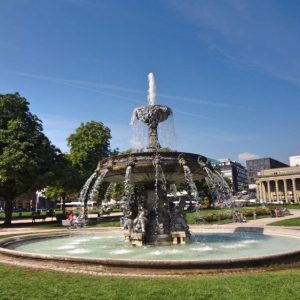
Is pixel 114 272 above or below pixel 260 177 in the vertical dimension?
below

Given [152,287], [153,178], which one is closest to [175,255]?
[153,178]

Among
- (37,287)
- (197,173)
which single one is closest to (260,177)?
(197,173)

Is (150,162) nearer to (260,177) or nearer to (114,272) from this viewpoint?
(114,272)

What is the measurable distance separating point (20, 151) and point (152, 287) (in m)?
27.8

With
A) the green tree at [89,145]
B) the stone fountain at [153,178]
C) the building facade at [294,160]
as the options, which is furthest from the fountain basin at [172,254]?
the building facade at [294,160]

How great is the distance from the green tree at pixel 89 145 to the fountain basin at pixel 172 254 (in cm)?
2869

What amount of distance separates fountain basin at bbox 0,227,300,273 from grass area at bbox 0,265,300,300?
0.54 metres

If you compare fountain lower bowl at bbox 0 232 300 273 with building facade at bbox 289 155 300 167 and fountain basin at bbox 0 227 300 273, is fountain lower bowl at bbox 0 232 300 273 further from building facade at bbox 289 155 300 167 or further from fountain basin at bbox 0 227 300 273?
building facade at bbox 289 155 300 167

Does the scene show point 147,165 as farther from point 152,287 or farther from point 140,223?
point 152,287

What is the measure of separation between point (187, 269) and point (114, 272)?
184 cm

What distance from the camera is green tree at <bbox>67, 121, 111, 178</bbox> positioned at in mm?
49875

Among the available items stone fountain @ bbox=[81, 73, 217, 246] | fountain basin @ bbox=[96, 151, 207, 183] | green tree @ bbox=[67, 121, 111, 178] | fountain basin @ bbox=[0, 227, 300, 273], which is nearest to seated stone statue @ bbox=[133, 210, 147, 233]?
stone fountain @ bbox=[81, 73, 217, 246]

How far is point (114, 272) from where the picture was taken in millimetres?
10031

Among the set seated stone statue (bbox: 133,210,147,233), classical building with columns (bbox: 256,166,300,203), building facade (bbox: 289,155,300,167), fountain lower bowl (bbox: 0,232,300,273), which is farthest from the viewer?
building facade (bbox: 289,155,300,167)
